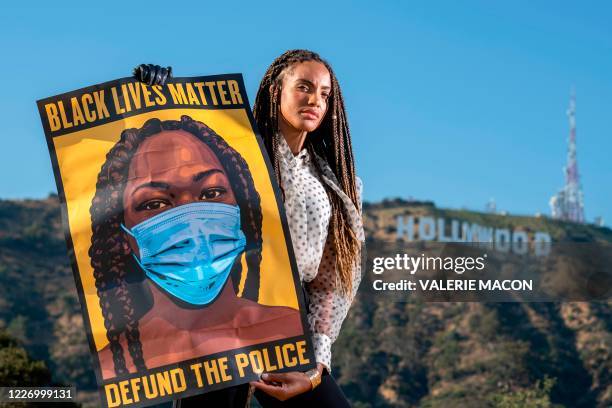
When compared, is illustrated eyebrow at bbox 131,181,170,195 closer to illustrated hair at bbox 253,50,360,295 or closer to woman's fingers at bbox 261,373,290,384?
illustrated hair at bbox 253,50,360,295

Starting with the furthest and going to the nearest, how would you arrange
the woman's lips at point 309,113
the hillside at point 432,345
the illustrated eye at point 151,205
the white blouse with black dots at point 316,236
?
the hillside at point 432,345 < the woman's lips at point 309,113 < the white blouse with black dots at point 316,236 < the illustrated eye at point 151,205

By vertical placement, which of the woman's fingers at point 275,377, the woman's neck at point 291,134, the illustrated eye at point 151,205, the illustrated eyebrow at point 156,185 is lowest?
the woman's fingers at point 275,377

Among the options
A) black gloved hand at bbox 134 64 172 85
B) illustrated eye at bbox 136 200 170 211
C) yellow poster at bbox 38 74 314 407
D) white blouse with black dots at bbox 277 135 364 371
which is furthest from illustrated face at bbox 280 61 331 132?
illustrated eye at bbox 136 200 170 211

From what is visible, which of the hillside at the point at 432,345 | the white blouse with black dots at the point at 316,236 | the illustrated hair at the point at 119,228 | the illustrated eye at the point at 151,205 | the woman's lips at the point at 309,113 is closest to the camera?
the illustrated hair at the point at 119,228

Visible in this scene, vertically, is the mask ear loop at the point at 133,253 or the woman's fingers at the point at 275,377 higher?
the mask ear loop at the point at 133,253

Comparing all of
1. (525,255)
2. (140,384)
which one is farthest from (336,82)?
(525,255)

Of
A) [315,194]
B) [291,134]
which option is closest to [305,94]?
[291,134]

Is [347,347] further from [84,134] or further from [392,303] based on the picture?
[84,134]

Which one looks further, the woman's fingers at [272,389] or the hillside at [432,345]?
the hillside at [432,345]

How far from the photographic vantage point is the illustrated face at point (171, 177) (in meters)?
3.64

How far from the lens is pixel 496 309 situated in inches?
3455

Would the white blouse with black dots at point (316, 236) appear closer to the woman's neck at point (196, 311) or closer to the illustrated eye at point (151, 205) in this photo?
the woman's neck at point (196, 311)

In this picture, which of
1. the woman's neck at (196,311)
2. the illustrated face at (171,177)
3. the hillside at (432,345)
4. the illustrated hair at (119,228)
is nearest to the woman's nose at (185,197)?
the illustrated face at (171,177)

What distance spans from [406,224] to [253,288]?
3822 inches
